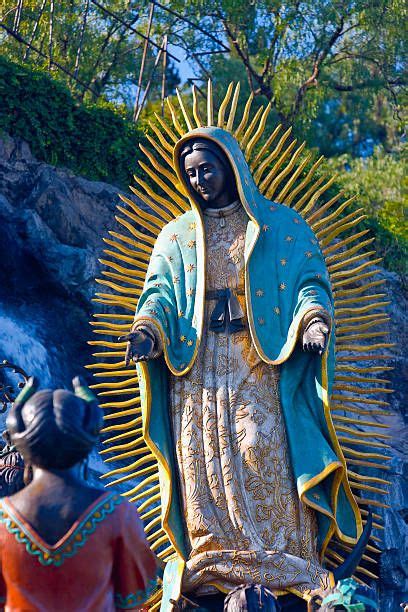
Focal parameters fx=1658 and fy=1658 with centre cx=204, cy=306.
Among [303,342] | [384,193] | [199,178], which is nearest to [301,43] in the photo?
[384,193]

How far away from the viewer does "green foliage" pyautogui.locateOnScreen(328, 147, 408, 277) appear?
1590 centimetres

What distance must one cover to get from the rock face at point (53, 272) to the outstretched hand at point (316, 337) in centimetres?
371

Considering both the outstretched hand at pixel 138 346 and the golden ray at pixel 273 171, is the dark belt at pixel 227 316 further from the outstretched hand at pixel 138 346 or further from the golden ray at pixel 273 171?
the golden ray at pixel 273 171

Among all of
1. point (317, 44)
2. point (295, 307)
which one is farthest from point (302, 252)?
point (317, 44)

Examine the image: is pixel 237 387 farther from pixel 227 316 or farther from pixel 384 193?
pixel 384 193

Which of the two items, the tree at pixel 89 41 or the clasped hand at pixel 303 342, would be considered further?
the tree at pixel 89 41

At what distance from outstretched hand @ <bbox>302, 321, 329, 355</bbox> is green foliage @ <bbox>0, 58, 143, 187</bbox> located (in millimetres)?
5660

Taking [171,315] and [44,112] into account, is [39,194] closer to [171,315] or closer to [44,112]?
[44,112]

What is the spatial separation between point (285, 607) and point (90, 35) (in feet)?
36.2

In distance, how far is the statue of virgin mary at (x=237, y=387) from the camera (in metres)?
9.22

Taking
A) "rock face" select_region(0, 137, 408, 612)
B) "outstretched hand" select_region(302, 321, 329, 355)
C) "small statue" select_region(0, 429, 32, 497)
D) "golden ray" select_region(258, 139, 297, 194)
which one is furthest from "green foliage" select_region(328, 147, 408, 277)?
"small statue" select_region(0, 429, 32, 497)

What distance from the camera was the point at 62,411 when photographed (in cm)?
535

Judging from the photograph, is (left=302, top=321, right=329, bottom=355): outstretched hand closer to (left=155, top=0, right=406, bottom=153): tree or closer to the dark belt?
the dark belt

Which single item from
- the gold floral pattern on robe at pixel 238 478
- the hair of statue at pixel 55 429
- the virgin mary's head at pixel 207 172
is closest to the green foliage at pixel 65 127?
the virgin mary's head at pixel 207 172
